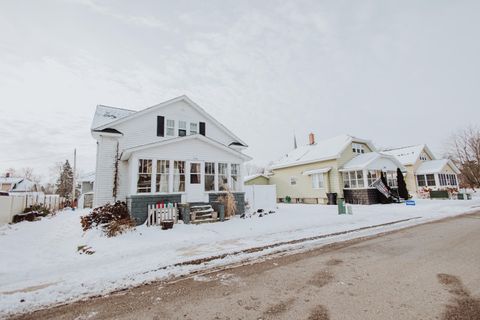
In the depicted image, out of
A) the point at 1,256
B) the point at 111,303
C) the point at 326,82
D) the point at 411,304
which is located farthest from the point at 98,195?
the point at 326,82

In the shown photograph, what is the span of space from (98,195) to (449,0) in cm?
1933

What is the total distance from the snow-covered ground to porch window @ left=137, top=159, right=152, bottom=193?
95.6 inches

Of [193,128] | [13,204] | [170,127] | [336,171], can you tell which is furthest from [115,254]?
[336,171]

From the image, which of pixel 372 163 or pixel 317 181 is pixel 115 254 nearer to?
pixel 317 181

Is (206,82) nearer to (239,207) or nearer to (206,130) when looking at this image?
(206,130)

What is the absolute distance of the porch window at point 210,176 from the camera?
12.4m

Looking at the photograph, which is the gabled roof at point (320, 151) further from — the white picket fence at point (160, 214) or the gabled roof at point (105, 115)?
the gabled roof at point (105, 115)

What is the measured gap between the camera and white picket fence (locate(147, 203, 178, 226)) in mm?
9750

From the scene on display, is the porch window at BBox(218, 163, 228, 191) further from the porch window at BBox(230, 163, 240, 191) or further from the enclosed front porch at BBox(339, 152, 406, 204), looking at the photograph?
the enclosed front porch at BBox(339, 152, 406, 204)

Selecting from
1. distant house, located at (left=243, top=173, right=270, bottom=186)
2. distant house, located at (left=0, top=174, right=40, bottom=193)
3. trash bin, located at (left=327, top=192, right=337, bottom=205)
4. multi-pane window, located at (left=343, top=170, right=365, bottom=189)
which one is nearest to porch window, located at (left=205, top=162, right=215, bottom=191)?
trash bin, located at (left=327, top=192, right=337, bottom=205)

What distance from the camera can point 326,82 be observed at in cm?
1539

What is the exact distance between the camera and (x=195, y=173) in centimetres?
1198

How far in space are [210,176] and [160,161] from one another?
2.94 m

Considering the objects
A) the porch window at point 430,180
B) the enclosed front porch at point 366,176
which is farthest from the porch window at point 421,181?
the enclosed front porch at point 366,176
